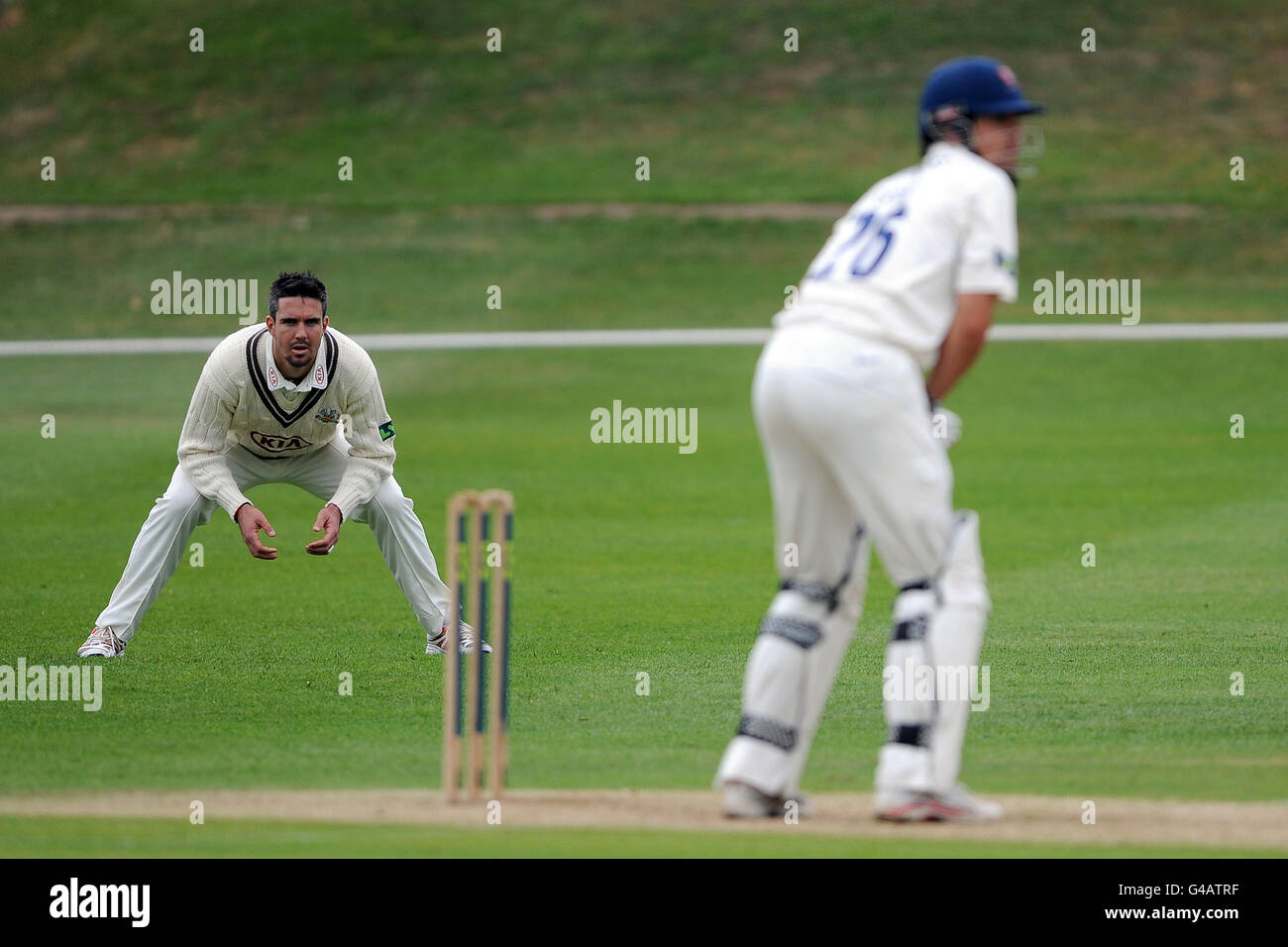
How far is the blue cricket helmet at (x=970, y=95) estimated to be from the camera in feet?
21.0

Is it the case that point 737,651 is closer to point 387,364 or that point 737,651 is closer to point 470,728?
point 470,728

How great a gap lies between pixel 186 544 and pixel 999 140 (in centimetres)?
536

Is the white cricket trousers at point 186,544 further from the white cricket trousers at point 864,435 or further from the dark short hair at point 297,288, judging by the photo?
the white cricket trousers at point 864,435

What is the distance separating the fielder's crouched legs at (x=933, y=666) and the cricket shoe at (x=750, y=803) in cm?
35

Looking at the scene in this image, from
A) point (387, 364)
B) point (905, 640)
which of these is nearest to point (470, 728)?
point (905, 640)

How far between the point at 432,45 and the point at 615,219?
385 inches

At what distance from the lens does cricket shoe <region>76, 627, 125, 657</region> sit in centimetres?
999

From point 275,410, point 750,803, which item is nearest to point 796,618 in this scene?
point 750,803

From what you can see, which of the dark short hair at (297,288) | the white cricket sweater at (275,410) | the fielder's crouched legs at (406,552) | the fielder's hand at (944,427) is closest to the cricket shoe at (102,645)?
the white cricket sweater at (275,410)

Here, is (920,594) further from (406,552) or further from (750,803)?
(406,552)

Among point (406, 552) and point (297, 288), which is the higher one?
point (297, 288)

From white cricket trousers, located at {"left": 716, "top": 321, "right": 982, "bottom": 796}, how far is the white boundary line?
1801 cm

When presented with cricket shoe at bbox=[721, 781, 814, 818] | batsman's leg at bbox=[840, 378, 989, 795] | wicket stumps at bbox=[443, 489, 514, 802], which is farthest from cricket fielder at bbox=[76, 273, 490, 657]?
batsman's leg at bbox=[840, 378, 989, 795]

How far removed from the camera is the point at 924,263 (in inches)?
240
